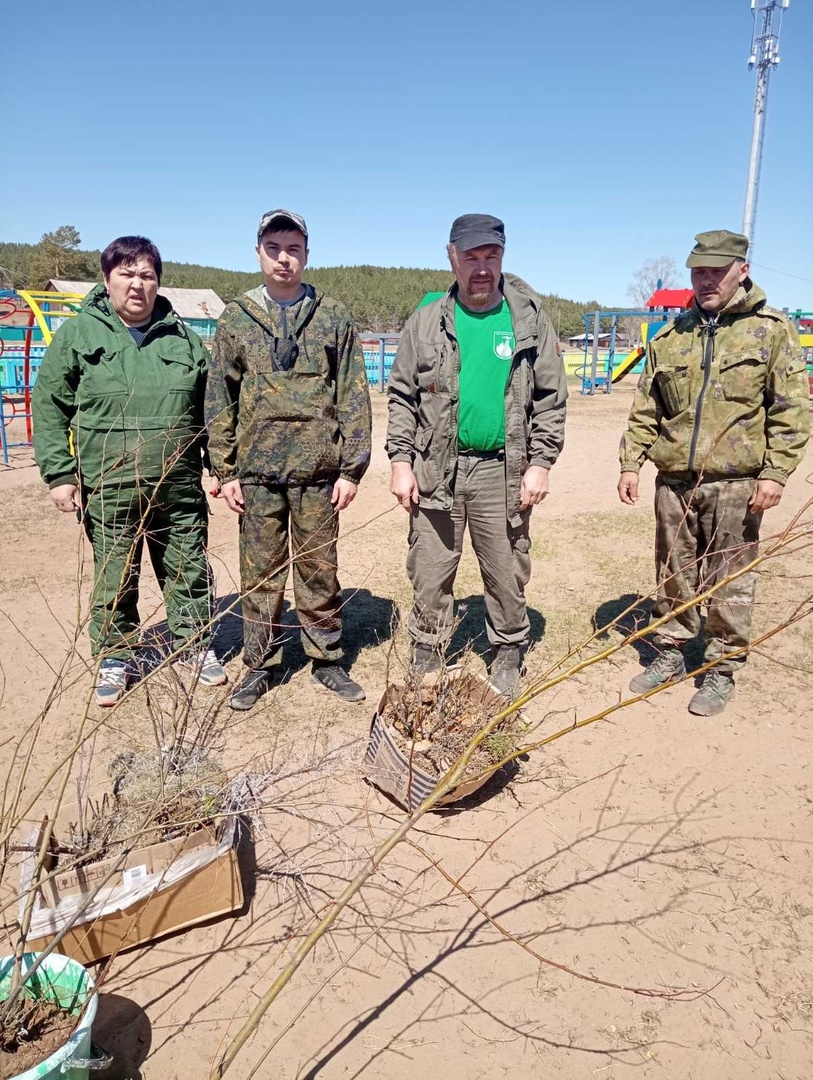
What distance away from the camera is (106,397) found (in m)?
3.30

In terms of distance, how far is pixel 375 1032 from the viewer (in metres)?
1.97

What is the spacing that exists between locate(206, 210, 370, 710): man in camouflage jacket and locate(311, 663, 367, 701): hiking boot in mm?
221

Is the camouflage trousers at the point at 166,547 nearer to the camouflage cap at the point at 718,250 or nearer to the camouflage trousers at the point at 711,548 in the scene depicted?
the camouflage trousers at the point at 711,548

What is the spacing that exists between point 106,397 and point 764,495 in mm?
2988

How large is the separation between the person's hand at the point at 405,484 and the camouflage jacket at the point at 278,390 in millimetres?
267

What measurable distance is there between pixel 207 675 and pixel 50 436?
136 centimetres

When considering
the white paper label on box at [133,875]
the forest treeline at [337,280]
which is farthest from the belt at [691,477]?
the forest treeline at [337,280]

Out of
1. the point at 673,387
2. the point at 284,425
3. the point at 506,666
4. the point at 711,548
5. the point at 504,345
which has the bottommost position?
the point at 506,666

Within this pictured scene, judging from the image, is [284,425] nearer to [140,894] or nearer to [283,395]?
[283,395]

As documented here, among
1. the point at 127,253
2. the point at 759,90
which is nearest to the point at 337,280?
the point at 759,90

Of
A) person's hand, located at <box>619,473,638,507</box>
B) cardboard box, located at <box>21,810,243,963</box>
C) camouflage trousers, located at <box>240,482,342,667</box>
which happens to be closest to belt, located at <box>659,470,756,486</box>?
person's hand, located at <box>619,473,638,507</box>

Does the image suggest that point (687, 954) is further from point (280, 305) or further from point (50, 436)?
point (50, 436)

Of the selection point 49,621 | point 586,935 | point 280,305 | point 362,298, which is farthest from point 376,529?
point 362,298

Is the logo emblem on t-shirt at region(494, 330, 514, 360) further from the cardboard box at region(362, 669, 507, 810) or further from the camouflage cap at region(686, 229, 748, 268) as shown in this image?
the cardboard box at region(362, 669, 507, 810)
